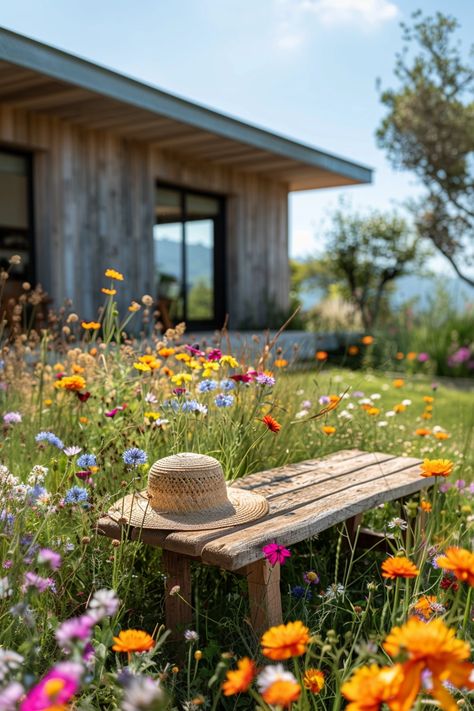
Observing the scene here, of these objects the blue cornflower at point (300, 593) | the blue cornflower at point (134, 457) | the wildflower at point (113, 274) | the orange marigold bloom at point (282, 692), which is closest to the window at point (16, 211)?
the wildflower at point (113, 274)

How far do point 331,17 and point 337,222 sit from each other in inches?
243

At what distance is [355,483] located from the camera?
2541mm

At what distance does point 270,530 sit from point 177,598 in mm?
314

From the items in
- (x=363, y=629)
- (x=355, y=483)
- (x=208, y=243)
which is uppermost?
(x=208, y=243)

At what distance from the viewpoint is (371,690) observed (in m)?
0.96

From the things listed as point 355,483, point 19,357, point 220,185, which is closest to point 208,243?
point 220,185

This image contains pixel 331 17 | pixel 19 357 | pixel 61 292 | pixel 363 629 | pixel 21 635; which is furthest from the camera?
pixel 331 17

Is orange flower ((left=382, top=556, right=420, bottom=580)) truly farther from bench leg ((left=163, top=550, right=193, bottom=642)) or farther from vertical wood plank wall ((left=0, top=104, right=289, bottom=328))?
vertical wood plank wall ((left=0, top=104, right=289, bottom=328))

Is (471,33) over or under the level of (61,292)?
over

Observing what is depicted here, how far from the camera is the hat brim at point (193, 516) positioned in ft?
6.40

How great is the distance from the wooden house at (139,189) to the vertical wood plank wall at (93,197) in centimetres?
1

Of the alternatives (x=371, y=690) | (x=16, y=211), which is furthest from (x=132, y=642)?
(x=16, y=211)

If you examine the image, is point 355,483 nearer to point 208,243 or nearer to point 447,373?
point 447,373

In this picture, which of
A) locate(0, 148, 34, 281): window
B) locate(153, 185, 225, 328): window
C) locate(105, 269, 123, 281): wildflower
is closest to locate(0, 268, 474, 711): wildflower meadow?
locate(105, 269, 123, 281): wildflower
